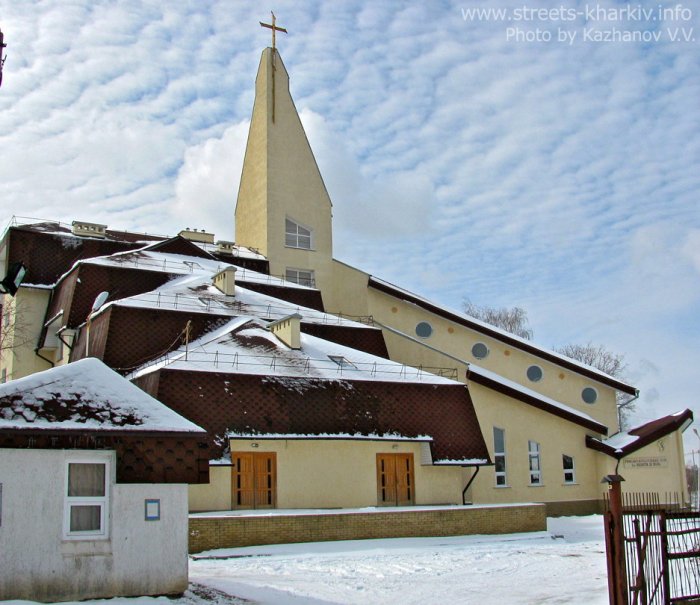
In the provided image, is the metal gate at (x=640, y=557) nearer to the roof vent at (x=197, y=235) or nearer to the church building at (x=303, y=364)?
the church building at (x=303, y=364)

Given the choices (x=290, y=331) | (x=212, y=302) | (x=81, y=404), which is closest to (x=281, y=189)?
(x=212, y=302)

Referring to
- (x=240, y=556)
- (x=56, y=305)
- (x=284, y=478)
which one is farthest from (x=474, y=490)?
(x=56, y=305)

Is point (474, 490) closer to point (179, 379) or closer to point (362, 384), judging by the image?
point (362, 384)

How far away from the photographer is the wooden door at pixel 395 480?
26219 mm

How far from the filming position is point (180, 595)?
12.5 m

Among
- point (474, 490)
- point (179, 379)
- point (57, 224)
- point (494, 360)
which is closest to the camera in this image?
point (179, 379)

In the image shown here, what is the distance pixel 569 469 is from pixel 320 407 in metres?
12.9

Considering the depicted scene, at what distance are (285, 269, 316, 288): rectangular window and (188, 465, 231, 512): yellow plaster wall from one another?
59.1ft

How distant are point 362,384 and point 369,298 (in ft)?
43.4

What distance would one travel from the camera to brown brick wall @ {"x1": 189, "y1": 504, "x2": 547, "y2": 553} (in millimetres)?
19891

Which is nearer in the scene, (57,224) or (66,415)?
(66,415)

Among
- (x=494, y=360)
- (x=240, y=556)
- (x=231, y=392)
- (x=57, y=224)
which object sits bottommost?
(x=240, y=556)

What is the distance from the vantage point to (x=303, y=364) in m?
26.7

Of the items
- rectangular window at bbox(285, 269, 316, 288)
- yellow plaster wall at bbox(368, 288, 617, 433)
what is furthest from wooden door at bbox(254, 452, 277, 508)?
rectangular window at bbox(285, 269, 316, 288)
